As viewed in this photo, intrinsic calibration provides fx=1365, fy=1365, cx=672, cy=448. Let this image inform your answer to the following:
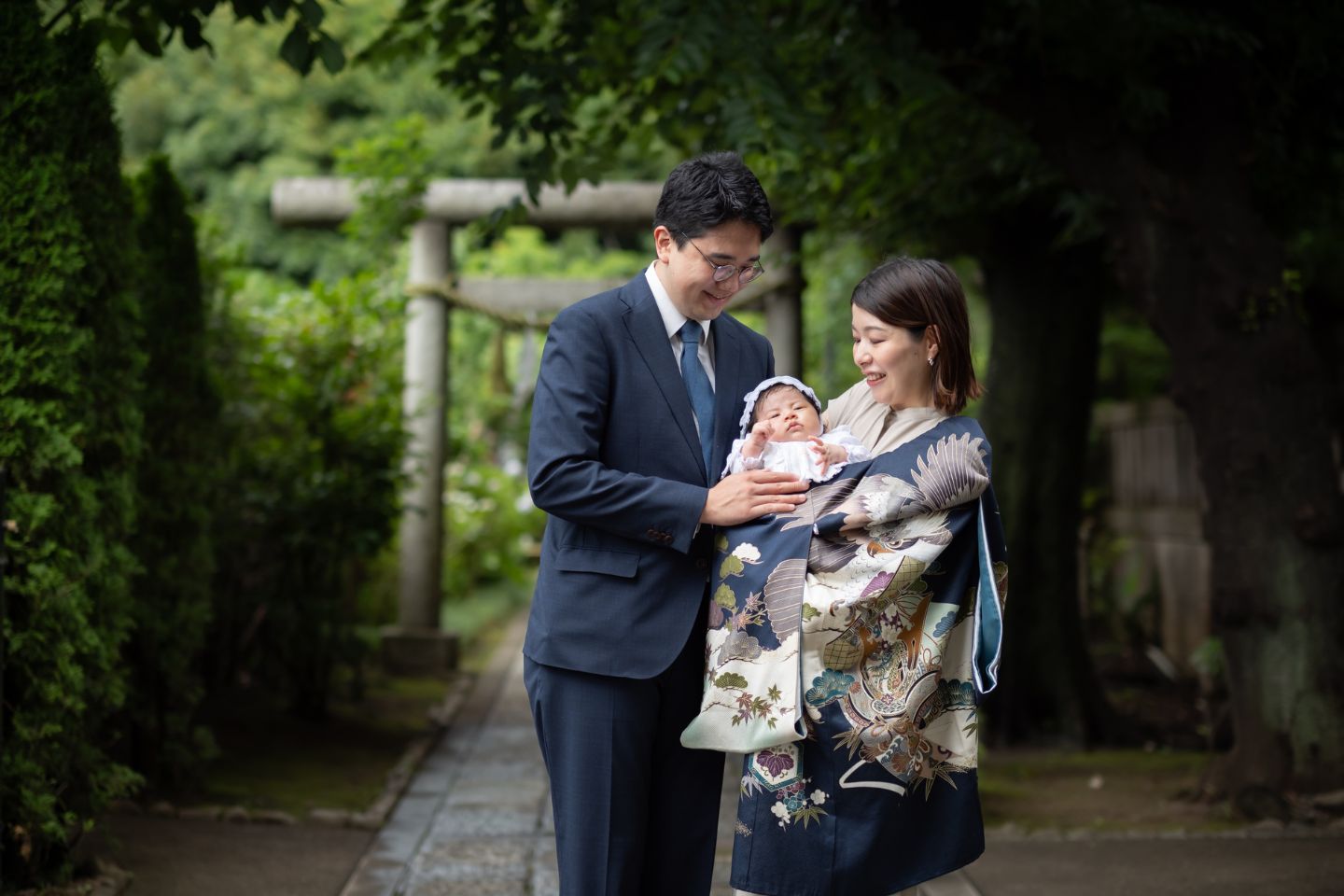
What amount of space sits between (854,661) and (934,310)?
2.23 feet

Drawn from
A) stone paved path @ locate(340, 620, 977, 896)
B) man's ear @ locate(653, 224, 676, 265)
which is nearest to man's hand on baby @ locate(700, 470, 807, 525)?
man's ear @ locate(653, 224, 676, 265)

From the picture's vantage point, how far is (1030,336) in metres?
7.35

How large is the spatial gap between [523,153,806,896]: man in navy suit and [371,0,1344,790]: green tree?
2.13 metres

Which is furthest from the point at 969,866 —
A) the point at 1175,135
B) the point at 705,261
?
the point at 1175,135

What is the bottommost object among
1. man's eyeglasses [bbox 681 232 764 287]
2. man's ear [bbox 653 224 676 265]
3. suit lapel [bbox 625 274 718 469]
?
suit lapel [bbox 625 274 718 469]

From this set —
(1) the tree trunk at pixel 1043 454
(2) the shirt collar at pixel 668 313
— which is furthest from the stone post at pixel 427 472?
(2) the shirt collar at pixel 668 313

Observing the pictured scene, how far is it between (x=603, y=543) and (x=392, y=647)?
22.4 ft

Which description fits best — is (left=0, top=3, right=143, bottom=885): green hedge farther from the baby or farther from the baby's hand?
the baby's hand

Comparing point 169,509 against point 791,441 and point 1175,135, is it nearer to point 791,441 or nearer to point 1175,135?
point 791,441

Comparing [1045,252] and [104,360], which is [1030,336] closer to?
[1045,252]

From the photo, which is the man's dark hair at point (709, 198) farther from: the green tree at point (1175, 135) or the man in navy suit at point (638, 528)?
the green tree at point (1175, 135)

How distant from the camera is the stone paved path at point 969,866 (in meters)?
4.33

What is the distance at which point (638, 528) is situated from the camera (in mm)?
2557

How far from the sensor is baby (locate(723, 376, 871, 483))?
259 centimetres
